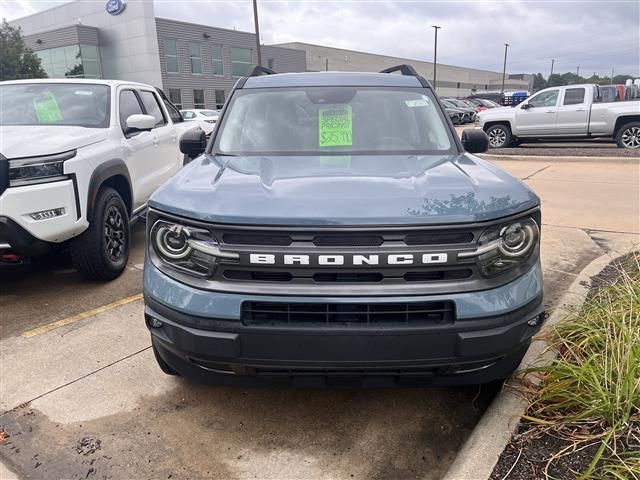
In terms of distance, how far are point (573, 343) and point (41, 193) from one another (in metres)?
3.64

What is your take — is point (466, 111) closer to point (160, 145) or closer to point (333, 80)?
point (160, 145)

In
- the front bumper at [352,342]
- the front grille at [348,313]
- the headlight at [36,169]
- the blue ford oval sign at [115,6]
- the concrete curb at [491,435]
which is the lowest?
the concrete curb at [491,435]

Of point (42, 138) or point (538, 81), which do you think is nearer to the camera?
point (42, 138)

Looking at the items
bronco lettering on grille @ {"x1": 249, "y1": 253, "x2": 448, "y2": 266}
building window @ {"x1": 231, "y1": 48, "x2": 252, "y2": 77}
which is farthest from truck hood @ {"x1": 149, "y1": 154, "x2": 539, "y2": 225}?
building window @ {"x1": 231, "y1": 48, "x2": 252, "y2": 77}

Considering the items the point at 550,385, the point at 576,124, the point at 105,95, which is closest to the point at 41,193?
the point at 105,95

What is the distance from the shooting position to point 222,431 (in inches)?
100

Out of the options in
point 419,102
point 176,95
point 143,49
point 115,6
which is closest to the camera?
point 419,102

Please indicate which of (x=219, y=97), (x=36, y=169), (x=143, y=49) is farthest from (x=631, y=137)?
(x=219, y=97)

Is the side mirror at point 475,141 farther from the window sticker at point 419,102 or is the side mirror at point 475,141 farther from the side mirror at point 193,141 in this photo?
the side mirror at point 193,141

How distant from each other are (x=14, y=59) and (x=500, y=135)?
30.7 metres

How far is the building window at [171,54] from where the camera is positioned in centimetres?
3794

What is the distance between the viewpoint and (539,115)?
1363 centimetres

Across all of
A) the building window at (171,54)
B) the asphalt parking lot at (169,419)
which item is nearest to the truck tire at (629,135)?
the asphalt parking lot at (169,419)

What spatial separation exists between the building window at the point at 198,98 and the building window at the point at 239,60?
427cm
